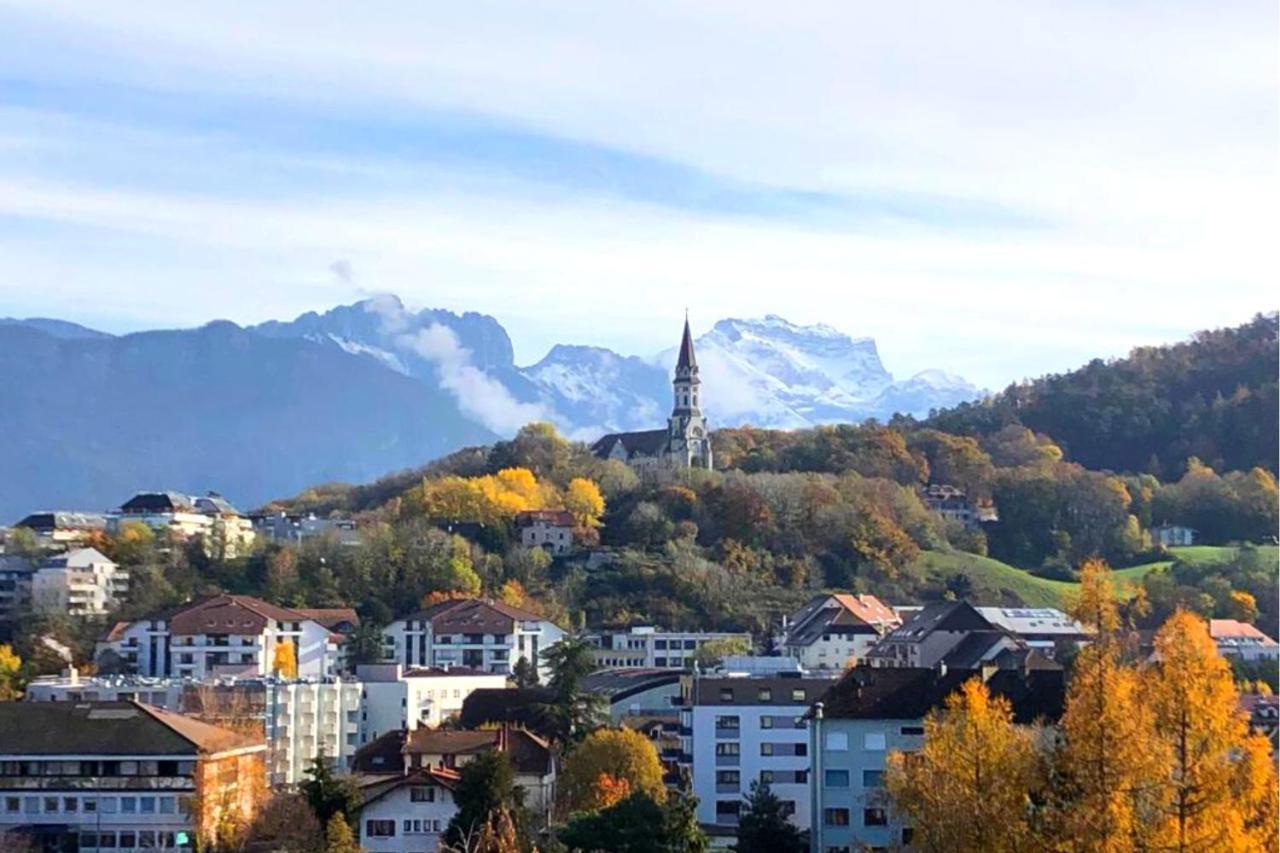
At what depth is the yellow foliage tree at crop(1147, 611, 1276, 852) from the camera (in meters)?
20.8

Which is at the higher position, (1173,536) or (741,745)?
(1173,536)

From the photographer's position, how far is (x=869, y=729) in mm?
39906

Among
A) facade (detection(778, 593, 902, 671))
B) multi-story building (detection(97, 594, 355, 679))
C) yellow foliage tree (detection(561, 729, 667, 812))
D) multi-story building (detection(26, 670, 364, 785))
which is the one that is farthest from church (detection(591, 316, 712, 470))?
yellow foliage tree (detection(561, 729, 667, 812))

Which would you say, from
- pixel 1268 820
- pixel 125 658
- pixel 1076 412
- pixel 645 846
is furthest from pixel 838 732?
pixel 1076 412

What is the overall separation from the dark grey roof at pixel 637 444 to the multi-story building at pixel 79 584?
37401 millimetres

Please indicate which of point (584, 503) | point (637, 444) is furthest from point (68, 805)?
point (637, 444)

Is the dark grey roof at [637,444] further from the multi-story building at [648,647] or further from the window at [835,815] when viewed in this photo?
the window at [835,815]

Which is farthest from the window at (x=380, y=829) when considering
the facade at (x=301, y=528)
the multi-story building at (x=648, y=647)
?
the facade at (x=301, y=528)

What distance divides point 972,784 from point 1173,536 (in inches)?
2624

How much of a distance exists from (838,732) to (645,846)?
27.7ft

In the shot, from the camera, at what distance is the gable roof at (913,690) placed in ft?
127

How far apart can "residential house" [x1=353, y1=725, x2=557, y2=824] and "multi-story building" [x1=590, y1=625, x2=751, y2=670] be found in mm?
21955

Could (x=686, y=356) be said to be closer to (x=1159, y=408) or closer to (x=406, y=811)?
(x=1159, y=408)

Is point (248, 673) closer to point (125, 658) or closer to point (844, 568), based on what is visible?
point (125, 658)
